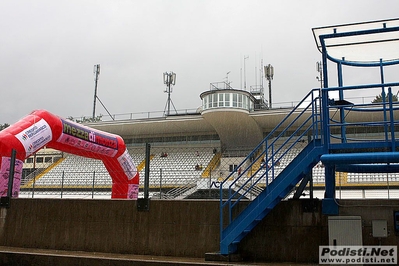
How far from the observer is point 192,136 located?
111 feet

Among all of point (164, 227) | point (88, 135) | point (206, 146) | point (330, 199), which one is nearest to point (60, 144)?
point (88, 135)

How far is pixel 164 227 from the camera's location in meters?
9.12

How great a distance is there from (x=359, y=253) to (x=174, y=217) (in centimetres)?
387

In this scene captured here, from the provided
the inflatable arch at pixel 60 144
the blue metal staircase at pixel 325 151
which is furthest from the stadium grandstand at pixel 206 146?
the blue metal staircase at pixel 325 151

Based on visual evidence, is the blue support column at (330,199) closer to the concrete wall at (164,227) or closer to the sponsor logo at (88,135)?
the concrete wall at (164,227)

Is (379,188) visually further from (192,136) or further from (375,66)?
(192,136)

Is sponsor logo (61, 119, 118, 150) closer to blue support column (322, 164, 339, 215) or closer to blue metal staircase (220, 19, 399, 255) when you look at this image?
blue metal staircase (220, 19, 399, 255)

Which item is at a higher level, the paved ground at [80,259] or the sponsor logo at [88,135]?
the sponsor logo at [88,135]

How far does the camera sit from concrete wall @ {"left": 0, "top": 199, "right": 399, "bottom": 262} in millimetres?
8258

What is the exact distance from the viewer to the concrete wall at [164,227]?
826cm

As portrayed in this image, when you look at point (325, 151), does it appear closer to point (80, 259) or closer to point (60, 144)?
point (80, 259)

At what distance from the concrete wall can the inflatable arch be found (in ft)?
4.62

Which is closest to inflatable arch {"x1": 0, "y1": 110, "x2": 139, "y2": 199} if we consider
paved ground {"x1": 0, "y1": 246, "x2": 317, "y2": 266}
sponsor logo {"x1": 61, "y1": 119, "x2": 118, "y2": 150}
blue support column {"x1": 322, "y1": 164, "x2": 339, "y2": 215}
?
sponsor logo {"x1": 61, "y1": 119, "x2": 118, "y2": 150}

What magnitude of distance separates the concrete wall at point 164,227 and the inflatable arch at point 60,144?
1.41m
